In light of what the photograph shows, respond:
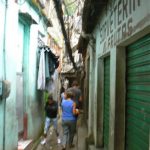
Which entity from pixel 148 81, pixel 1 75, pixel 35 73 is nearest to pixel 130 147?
pixel 148 81

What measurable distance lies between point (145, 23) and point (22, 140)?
754 cm

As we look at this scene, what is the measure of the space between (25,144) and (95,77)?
2695mm

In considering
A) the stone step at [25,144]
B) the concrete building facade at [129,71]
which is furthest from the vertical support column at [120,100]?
the stone step at [25,144]

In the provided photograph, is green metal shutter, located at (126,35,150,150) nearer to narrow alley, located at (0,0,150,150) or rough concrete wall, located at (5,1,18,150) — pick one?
narrow alley, located at (0,0,150,150)

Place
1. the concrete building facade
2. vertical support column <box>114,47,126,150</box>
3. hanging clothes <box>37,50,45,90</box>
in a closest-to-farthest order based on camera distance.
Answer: the concrete building facade
vertical support column <box>114,47,126,150</box>
hanging clothes <box>37,50,45,90</box>

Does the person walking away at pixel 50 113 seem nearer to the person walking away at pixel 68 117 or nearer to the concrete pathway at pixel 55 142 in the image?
the concrete pathway at pixel 55 142

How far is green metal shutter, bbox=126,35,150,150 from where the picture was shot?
4242mm

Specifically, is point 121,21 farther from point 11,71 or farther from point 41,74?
point 41,74

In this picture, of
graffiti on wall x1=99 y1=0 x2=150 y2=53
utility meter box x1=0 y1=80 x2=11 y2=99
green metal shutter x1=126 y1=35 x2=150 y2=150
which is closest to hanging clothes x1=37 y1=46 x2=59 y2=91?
utility meter box x1=0 y1=80 x2=11 y2=99

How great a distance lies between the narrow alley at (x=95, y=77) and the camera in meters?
4.61

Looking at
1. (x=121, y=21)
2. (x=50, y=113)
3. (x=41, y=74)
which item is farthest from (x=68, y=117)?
(x=121, y=21)

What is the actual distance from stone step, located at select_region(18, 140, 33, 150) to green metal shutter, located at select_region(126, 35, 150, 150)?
183 inches

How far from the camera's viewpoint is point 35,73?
11.8 metres

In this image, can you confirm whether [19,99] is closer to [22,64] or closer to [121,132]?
[22,64]
